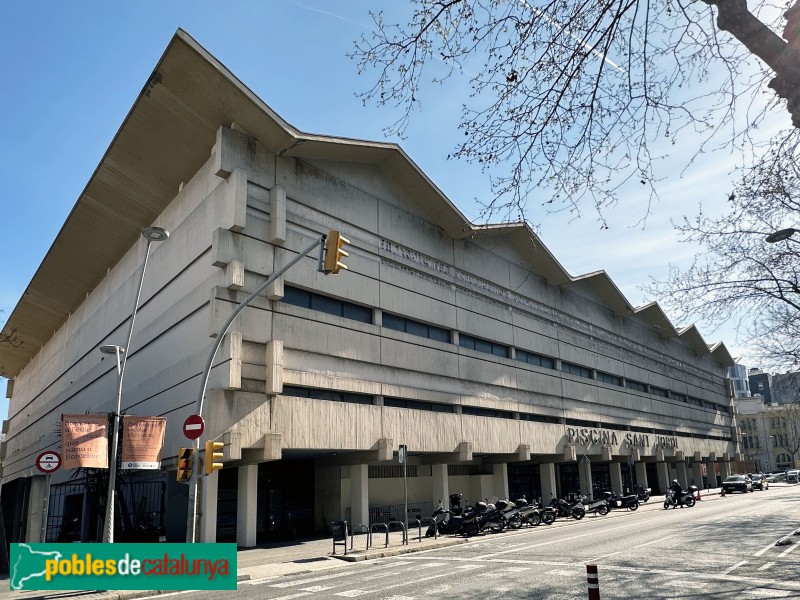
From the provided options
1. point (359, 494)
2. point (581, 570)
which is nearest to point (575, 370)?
point (359, 494)

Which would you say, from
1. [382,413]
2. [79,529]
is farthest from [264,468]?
[79,529]

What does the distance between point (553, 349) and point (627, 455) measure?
13.6 metres

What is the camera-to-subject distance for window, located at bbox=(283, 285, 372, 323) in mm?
22766

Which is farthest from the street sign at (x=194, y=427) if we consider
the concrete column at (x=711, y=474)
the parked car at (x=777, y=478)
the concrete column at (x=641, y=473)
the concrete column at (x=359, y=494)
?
the parked car at (x=777, y=478)

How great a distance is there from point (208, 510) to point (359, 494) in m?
7.18

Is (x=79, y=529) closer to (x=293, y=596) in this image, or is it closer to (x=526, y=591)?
(x=293, y=596)

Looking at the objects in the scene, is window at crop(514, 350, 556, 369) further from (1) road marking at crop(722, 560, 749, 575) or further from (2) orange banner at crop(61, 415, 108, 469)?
(2) orange banner at crop(61, 415, 108, 469)

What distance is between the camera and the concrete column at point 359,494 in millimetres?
24891

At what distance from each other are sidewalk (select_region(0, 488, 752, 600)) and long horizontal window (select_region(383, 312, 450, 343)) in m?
8.68

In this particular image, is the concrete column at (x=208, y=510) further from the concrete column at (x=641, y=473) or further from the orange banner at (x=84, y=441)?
the concrete column at (x=641, y=473)

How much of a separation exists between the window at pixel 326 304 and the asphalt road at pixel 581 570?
9.87 meters

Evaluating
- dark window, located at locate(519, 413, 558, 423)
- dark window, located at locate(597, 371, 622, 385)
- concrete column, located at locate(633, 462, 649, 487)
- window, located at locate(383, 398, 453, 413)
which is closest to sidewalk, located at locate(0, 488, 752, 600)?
window, located at locate(383, 398, 453, 413)

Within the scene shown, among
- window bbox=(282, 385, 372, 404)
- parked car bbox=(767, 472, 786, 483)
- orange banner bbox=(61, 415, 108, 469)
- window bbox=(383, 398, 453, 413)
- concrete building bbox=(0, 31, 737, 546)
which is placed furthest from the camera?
parked car bbox=(767, 472, 786, 483)

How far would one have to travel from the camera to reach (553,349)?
39.3 m
